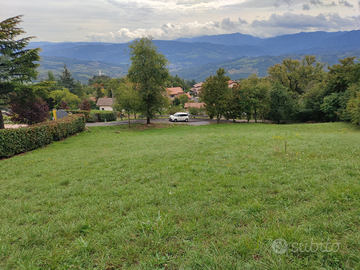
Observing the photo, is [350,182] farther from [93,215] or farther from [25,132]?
[25,132]

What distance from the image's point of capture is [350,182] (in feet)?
14.7

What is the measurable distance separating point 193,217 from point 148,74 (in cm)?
2730

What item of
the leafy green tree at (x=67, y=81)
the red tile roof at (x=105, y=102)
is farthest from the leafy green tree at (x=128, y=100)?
the leafy green tree at (x=67, y=81)

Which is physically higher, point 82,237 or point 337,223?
point 337,223

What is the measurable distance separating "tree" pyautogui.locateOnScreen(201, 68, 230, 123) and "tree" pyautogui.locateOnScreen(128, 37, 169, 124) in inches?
286

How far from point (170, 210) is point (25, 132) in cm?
1423

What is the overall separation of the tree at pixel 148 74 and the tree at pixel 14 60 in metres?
12.9

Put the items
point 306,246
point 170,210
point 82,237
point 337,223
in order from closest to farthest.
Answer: point 306,246, point 337,223, point 82,237, point 170,210

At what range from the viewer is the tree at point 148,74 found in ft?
91.4

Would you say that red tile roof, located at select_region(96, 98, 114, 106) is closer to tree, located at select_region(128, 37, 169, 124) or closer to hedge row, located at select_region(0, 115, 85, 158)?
tree, located at select_region(128, 37, 169, 124)

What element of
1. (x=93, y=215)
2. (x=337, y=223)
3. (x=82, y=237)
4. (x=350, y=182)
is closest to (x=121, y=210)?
(x=93, y=215)

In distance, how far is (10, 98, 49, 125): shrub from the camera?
21869 millimetres

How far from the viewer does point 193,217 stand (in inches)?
148

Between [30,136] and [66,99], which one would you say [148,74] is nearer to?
[30,136]
